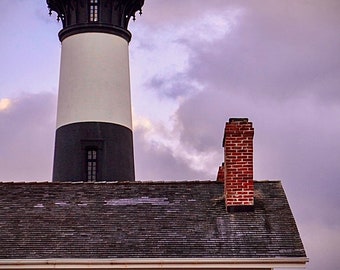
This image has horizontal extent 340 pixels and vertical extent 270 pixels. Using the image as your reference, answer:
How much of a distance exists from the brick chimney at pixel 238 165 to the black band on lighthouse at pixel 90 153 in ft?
31.3

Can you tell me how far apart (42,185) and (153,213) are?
2.84 meters

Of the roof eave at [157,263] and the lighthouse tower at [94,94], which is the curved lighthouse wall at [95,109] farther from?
the roof eave at [157,263]

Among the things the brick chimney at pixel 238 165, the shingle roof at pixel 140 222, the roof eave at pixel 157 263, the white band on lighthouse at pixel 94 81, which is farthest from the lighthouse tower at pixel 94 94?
the roof eave at pixel 157 263

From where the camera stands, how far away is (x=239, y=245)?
56.6ft

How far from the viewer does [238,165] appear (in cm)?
1873

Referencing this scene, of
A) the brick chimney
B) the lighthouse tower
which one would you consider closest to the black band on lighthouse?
the lighthouse tower

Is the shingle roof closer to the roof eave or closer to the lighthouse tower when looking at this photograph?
the roof eave

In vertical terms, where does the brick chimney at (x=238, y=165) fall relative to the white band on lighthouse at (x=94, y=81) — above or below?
below

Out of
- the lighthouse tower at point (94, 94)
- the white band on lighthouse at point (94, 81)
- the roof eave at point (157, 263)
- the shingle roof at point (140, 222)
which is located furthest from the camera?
the white band on lighthouse at point (94, 81)

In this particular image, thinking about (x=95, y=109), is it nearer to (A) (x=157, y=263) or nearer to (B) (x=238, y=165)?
(B) (x=238, y=165)

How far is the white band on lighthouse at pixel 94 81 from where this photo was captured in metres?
28.5

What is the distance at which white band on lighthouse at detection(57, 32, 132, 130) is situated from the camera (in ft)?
93.7

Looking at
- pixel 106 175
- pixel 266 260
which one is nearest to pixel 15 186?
pixel 266 260

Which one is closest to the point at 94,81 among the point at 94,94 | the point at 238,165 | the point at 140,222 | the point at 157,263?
the point at 94,94
